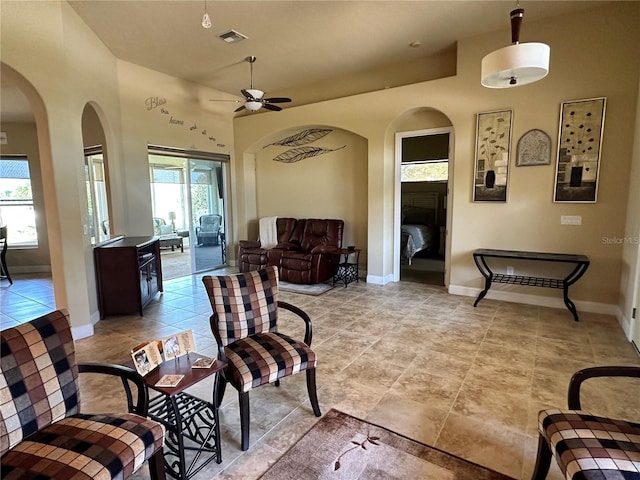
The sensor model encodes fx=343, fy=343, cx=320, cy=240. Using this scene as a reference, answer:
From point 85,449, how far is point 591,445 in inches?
76.4

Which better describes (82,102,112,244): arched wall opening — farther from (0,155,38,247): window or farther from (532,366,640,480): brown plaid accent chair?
(532,366,640,480): brown plaid accent chair

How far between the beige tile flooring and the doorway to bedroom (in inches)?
79.2

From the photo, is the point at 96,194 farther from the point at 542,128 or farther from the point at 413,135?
A: the point at 542,128

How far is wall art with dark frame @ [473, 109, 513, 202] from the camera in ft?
14.4

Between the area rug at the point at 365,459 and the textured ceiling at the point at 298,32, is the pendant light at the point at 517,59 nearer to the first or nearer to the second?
the textured ceiling at the point at 298,32

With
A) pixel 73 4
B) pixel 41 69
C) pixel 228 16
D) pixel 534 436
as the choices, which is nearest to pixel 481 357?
pixel 534 436

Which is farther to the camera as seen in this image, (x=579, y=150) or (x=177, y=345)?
(x=579, y=150)

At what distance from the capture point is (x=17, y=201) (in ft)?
22.9

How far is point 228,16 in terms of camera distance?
390 centimetres

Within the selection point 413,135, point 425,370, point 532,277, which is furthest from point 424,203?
point 425,370

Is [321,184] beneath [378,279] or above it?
above

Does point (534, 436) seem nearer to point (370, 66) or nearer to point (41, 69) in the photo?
point (41, 69)

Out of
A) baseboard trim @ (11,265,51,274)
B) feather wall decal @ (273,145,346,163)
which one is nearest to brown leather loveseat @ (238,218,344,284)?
feather wall decal @ (273,145,346,163)

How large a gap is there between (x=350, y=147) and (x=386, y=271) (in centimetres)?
226
